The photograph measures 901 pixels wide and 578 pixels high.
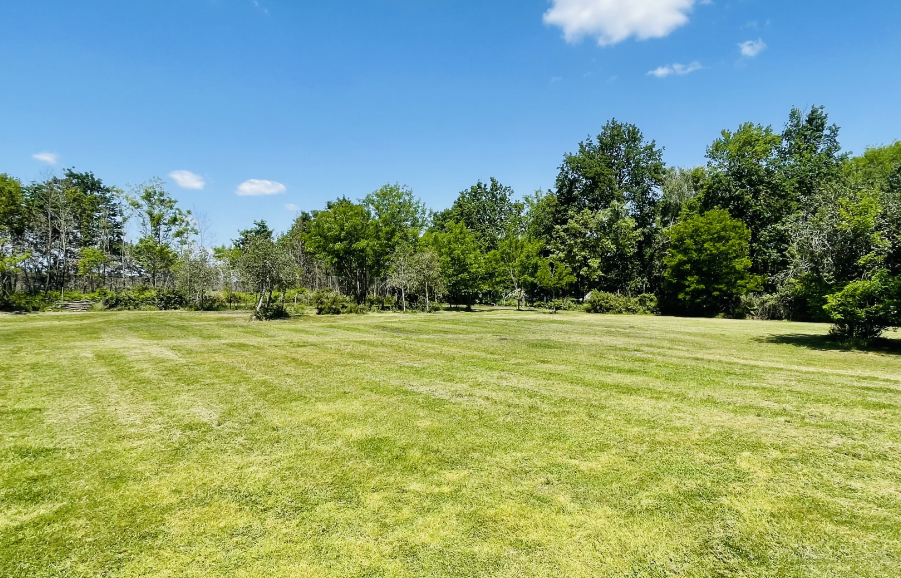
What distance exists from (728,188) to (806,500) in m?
40.5

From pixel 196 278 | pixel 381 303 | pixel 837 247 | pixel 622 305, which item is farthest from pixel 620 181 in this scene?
pixel 196 278

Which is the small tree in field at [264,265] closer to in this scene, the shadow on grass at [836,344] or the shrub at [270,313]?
the shrub at [270,313]

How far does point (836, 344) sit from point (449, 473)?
53.4 ft

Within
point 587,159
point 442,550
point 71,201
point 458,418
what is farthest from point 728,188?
point 71,201

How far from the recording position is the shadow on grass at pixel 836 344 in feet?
41.7

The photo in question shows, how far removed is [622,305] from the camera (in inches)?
1460

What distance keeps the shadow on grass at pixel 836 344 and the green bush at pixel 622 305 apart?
20978 mm

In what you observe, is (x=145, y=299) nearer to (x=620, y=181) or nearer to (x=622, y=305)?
(x=622, y=305)

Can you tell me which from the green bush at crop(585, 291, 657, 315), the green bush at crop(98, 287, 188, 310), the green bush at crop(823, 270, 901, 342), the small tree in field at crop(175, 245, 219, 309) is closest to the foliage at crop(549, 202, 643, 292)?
the green bush at crop(585, 291, 657, 315)

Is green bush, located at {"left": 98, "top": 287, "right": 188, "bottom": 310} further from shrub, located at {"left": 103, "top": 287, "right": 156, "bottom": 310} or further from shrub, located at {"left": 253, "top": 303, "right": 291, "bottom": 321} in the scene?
shrub, located at {"left": 253, "top": 303, "right": 291, "bottom": 321}

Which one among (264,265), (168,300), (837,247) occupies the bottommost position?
(168,300)

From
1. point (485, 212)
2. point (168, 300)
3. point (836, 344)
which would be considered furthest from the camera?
point (485, 212)

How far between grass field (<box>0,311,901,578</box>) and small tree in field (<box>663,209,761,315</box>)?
26.2 meters

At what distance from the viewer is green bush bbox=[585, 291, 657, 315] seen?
36906 millimetres
